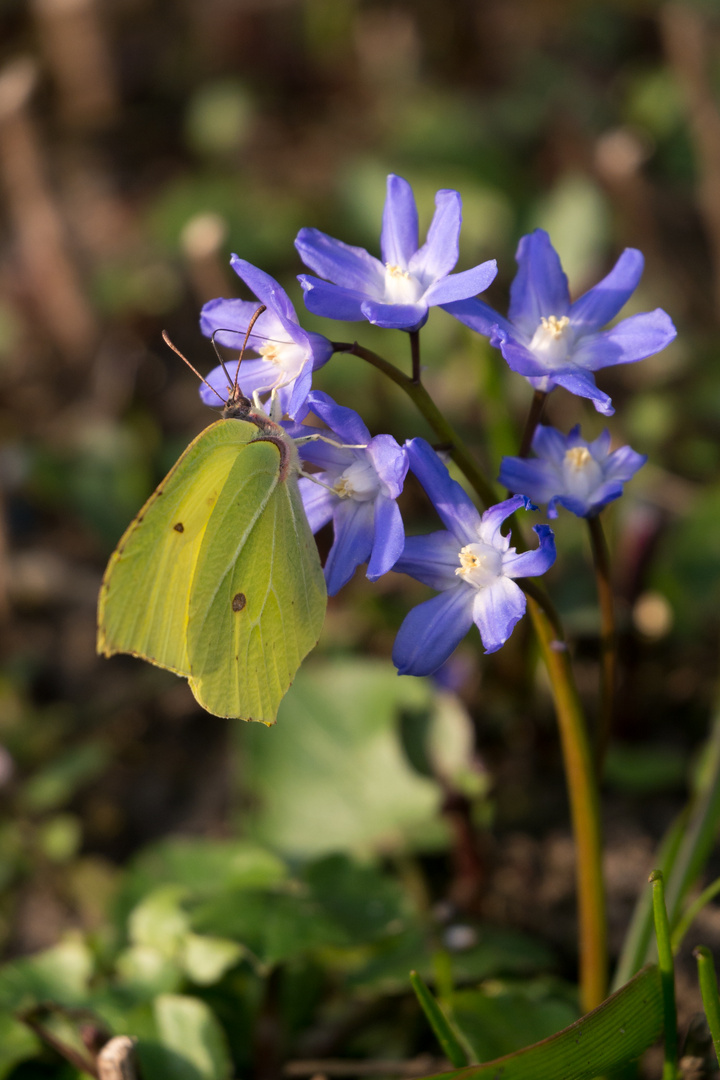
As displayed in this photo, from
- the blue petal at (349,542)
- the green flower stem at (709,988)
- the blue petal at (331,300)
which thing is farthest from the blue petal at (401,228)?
the green flower stem at (709,988)

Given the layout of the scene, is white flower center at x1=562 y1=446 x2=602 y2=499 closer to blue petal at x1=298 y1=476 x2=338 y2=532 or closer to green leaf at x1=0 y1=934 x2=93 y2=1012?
blue petal at x1=298 y1=476 x2=338 y2=532

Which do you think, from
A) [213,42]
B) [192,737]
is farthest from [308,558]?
[213,42]

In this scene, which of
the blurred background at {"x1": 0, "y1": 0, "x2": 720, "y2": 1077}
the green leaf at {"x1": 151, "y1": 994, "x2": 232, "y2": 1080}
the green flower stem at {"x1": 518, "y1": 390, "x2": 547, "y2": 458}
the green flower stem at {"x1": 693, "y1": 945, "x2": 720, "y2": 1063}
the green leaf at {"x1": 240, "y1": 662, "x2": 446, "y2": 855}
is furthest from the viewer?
the green leaf at {"x1": 240, "y1": 662, "x2": 446, "y2": 855}

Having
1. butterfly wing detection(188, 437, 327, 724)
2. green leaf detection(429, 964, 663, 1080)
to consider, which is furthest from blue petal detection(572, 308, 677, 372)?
green leaf detection(429, 964, 663, 1080)

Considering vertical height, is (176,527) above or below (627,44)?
below

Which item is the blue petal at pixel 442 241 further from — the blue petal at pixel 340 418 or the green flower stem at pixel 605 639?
the green flower stem at pixel 605 639

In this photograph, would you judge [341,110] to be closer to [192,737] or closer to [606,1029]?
[192,737]

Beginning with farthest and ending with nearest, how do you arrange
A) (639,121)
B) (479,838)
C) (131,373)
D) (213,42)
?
(213,42), (639,121), (131,373), (479,838)
